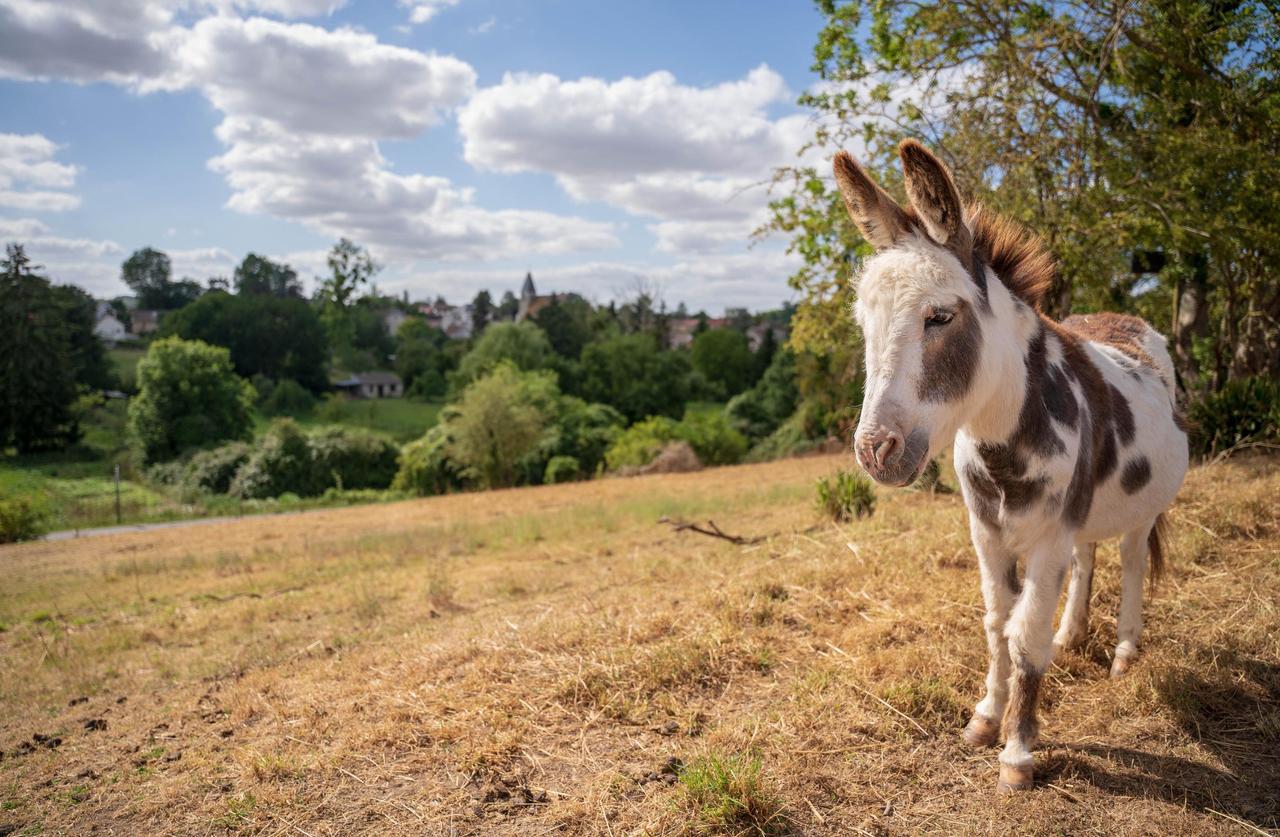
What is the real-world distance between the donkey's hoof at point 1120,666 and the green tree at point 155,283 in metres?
134

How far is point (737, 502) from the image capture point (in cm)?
1327

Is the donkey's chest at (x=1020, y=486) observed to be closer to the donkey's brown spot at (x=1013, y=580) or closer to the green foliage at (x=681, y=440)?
the donkey's brown spot at (x=1013, y=580)

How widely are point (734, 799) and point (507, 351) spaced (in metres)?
56.3

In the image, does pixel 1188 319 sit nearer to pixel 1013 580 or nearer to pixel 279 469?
pixel 1013 580

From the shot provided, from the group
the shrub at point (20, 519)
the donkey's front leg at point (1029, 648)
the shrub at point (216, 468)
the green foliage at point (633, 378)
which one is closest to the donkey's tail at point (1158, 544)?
the donkey's front leg at point (1029, 648)

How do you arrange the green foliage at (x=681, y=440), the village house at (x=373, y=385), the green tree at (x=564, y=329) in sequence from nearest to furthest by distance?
the green foliage at (x=681, y=440) → the green tree at (x=564, y=329) → the village house at (x=373, y=385)

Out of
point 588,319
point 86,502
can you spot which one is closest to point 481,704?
point 86,502

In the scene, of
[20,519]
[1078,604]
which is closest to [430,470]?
[20,519]

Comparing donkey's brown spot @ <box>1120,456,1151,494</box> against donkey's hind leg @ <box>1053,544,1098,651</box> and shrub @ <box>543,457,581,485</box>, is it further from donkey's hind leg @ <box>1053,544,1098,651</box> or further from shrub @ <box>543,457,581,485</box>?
shrub @ <box>543,457,581,485</box>

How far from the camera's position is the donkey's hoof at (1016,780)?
10.1ft

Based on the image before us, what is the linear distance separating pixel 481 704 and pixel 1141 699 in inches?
140

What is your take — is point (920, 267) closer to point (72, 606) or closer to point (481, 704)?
point (481, 704)

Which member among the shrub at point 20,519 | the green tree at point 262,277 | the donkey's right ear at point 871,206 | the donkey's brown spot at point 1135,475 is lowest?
the shrub at point 20,519

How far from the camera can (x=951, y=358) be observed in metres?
2.62
